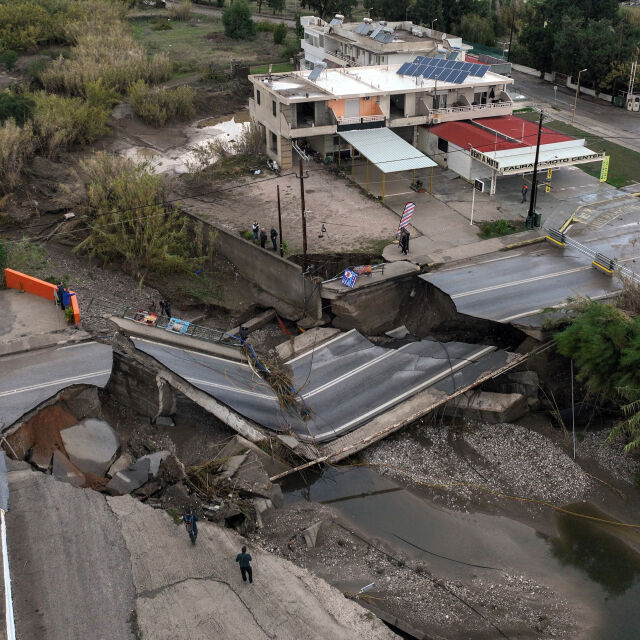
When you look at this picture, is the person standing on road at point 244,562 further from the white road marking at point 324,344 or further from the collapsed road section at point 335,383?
the white road marking at point 324,344

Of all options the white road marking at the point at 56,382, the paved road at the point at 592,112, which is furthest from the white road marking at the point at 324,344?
the paved road at the point at 592,112

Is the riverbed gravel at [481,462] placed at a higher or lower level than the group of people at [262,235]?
lower

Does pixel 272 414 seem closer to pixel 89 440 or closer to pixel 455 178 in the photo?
pixel 89 440

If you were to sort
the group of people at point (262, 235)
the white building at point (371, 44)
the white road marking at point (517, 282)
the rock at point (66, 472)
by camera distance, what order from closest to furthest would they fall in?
the rock at point (66, 472)
the white road marking at point (517, 282)
the group of people at point (262, 235)
the white building at point (371, 44)

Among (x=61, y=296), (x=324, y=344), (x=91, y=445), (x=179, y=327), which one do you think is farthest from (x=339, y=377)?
(x=61, y=296)

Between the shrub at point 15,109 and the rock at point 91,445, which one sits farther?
the shrub at point 15,109

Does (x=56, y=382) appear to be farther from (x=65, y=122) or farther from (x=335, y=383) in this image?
(x=65, y=122)

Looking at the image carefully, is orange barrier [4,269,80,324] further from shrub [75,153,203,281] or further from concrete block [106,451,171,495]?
concrete block [106,451,171,495]
